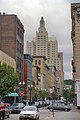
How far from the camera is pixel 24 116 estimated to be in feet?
118

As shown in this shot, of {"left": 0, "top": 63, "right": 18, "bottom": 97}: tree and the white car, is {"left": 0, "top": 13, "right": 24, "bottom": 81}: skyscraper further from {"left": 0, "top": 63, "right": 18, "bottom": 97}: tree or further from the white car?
the white car

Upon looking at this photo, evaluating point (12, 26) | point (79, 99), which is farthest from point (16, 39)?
point (79, 99)

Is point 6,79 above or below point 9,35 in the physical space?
below

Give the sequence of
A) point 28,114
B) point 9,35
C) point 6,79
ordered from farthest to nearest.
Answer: point 9,35, point 6,79, point 28,114

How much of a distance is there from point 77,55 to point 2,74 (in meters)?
40.4

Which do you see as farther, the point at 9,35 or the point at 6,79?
the point at 9,35

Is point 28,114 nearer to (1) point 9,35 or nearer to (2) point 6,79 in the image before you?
(2) point 6,79

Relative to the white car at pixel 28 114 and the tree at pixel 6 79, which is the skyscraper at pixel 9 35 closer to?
the tree at pixel 6 79

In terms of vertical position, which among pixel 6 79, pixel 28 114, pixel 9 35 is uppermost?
pixel 9 35

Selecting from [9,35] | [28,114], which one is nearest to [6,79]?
[28,114]

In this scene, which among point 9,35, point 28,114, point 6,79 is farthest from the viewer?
point 9,35

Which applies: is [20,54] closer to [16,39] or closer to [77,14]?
[16,39]

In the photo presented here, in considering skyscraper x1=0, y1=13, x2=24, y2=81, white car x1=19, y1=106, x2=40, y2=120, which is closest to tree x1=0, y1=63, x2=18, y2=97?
white car x1=19, y1=106, x2=40, y2=120

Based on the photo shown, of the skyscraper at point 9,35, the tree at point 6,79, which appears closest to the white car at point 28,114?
the tree at point 6,79
